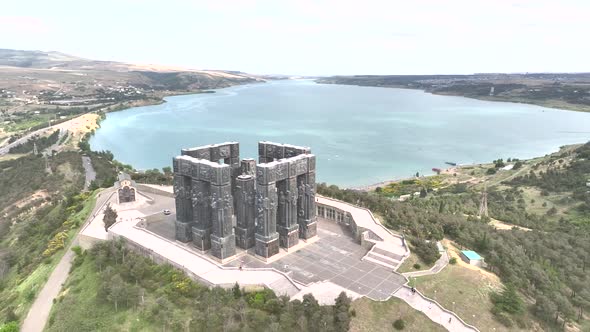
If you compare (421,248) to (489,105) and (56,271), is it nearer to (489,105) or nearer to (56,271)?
(56,271)

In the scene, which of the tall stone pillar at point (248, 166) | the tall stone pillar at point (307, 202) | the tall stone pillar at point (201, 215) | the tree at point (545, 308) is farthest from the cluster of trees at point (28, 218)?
the tree at point (545, 308)

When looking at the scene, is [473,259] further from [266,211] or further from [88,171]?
[88,171]

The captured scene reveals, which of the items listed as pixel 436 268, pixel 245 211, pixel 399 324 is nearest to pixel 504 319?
pixel 436 268

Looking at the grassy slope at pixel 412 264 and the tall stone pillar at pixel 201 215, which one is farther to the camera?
the tall stone pillar at pixel 201 215

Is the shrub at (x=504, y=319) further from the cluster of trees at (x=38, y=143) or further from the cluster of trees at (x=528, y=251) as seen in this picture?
the cluster of trees at (x=38, y=143)

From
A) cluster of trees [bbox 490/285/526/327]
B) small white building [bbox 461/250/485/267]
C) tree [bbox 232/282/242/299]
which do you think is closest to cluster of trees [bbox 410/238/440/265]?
small white building [bbox 461/250/485/267]

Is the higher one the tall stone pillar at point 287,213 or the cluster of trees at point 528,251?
the tall stone pillar at point 287,213

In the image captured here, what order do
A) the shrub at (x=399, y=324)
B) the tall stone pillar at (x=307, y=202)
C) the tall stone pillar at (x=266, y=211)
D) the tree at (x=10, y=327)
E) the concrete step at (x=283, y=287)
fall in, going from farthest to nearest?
the tall stone pillar at (x=307, y=202) → the tall stone pillar at (x=266, y=211) → the tree at (x=10, y=327) → the concrete step at (x=283, y=287) → the shrub at (x=399, y=324)
